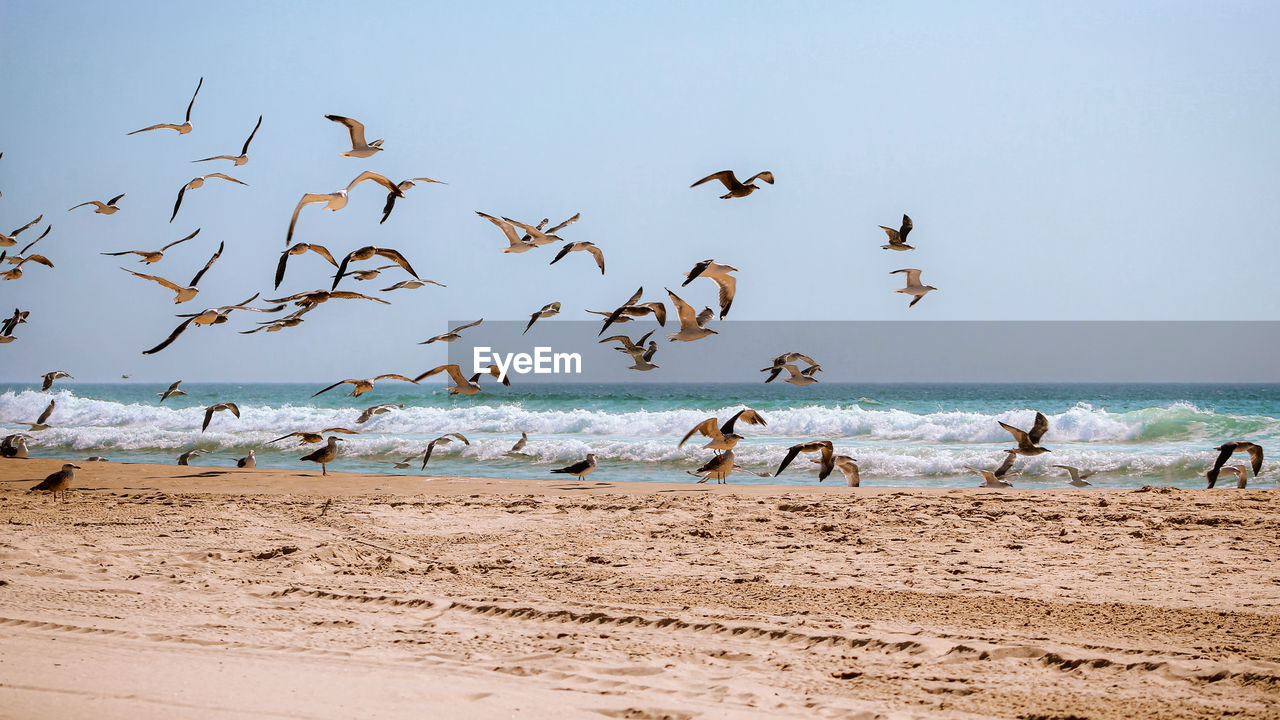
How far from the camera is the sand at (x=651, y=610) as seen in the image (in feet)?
15.8

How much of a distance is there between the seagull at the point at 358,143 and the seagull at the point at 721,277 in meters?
3.45

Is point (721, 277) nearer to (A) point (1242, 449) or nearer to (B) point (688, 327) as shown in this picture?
(B) point (688, 327)

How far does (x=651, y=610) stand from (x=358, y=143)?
5923 mm

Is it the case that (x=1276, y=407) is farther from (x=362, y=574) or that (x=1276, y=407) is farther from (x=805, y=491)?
(x=362, y=574)

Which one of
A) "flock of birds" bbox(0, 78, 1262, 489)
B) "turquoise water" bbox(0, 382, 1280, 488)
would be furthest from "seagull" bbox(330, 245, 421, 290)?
"turquoise water" bbox(0, 382, 1280, 488)

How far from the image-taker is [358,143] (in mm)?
10031

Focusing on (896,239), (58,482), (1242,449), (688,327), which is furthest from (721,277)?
(58,482)

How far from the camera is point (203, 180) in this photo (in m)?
10.8

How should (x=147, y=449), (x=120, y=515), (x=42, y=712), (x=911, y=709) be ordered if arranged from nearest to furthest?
(x=42, y=712) < (x=911, y=709) < (x=120, y=515) < (x=147, y=449)

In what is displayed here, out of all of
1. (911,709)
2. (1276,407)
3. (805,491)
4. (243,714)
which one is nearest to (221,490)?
(805,491)

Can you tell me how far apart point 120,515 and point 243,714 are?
738 centimetres

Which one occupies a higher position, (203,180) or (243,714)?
(203,180)

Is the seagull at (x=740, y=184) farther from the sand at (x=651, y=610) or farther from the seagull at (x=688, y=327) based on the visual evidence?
the sand at (x=651, y=610)

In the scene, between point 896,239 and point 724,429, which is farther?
point 896,239
